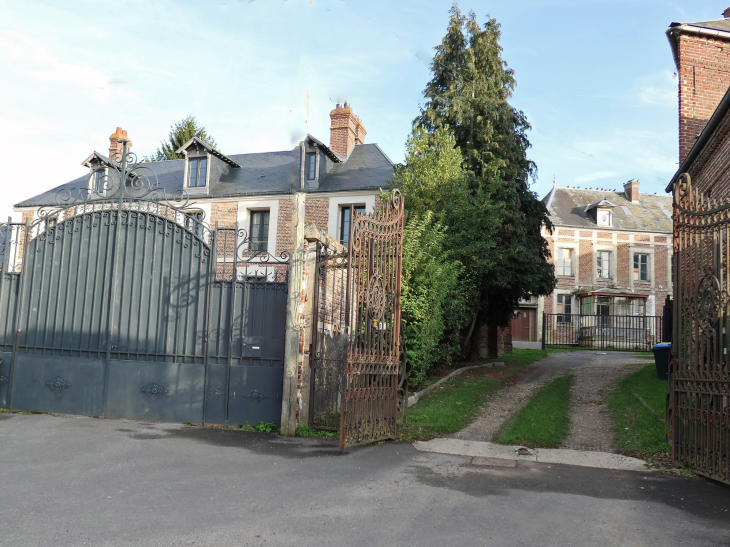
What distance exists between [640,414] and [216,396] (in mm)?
6391

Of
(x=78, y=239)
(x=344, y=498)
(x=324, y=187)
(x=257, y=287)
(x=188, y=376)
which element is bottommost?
(x=344, y=498)

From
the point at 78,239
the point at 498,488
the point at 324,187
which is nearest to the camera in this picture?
the point at 498,488

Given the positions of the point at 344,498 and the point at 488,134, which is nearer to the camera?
the point at 344,498

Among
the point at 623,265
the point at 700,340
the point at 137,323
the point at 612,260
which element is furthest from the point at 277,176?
the point at 623,265

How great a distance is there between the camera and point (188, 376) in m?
7.99

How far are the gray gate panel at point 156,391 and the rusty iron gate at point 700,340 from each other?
6009 mm

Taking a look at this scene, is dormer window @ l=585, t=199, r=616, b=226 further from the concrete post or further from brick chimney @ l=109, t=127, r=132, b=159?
the concrete post

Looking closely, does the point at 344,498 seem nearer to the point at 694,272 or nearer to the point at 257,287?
the point at 257,287

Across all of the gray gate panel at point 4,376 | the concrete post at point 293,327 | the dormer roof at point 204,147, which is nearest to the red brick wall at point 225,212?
the dormer roof at point 204,147

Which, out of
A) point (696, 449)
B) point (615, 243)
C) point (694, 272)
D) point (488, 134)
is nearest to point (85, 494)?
point (696, 449)

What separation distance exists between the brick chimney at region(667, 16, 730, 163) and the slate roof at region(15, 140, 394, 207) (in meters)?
9.43

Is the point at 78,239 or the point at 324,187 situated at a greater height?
the point at 324,187

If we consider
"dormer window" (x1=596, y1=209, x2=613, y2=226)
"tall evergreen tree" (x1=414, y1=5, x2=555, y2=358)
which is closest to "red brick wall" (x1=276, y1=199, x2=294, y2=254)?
"tall evergreen tree" (x1=414, y1=5, x2=555, y2=358)

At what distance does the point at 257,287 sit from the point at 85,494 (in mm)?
3858
